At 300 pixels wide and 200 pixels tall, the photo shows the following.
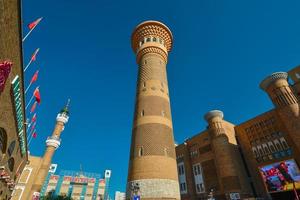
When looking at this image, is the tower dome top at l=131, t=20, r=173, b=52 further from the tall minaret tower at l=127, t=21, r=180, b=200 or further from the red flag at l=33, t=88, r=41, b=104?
the red flag at l=33, t=88, r=41, b=104

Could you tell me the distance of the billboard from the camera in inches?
1052

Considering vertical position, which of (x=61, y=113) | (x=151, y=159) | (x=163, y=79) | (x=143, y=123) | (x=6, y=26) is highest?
(x=61, y=113)

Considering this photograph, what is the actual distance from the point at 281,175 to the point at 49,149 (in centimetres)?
5037

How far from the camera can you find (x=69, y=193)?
85875mm

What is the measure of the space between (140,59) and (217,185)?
87.1 ft

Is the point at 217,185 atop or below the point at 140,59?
below

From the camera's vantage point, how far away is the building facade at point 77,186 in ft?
280

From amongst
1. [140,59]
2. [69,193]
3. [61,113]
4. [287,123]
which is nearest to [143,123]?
[140,59]

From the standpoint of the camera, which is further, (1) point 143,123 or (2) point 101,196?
(2) point 101,196

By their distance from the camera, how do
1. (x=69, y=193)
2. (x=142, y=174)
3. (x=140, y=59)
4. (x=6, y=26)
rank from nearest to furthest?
(x=6, y=26) → (x=142, y=174) → (x=140, y=59) → (x=69, y=193)

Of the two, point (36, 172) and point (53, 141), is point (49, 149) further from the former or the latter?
point (36, 172)

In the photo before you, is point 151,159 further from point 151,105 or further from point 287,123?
point 287,123

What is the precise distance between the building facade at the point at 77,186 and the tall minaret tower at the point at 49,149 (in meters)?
44.6

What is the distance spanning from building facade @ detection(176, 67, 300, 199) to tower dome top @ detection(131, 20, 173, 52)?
756 inches
